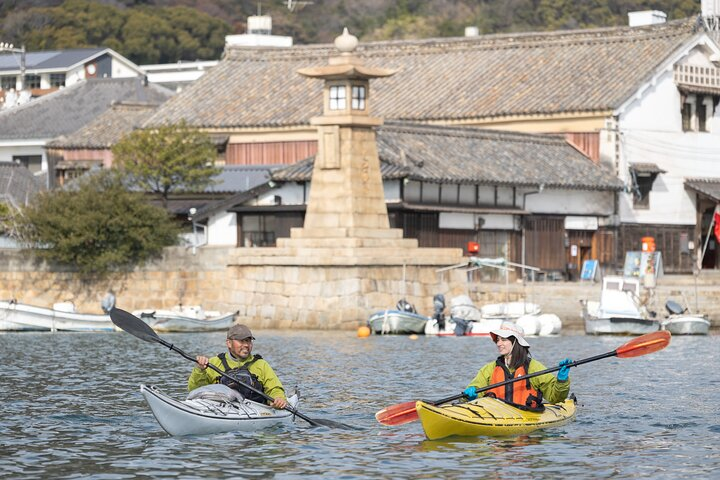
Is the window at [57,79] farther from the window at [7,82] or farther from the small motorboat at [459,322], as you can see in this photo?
the small motorboat at [459,322]

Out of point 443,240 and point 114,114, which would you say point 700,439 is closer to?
point 443,240

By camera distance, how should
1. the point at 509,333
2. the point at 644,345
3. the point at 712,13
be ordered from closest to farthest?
the point at 509,333 < the point at 644,345 < the point at 712,13

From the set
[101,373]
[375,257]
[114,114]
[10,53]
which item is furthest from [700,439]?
[10,53]

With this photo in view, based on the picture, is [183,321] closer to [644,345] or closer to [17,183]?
[17,183]

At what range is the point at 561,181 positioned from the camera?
Result: 55969 mm

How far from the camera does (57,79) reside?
9238 cm

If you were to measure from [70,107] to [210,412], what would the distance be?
190 feet

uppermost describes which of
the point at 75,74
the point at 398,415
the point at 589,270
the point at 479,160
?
the point at 75,74

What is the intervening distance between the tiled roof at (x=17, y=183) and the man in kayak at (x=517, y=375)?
43.9 meters

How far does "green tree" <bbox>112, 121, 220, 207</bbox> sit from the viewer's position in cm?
5706

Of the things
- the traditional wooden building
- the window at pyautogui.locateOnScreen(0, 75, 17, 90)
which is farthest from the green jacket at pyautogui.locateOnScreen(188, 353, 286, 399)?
the window at pyautogui.locateOnScreen(0, 75, 17, 90)

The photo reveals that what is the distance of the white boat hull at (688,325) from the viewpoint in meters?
45.9

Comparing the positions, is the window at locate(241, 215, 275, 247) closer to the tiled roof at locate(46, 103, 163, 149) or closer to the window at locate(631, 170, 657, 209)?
the tiled roof at locate(46, 103, 163, 149)

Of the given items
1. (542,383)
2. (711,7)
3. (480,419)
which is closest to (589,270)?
(711,7)
